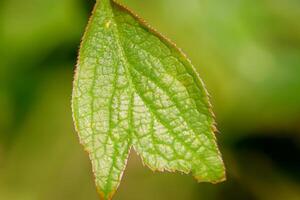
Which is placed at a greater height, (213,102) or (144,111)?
(144,111)

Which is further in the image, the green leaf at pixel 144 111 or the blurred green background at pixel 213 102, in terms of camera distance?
the blurred green background at pixel 213 102

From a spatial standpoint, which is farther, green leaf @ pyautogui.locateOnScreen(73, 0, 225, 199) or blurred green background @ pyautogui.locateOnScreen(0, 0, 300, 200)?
blurred green background @ pyautogui.locateOnScreen(0, 0, 300, 200)

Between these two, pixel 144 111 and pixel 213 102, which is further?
pixel 213 102

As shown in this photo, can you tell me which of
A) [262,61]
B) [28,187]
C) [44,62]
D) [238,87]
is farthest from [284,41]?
[28,187]
